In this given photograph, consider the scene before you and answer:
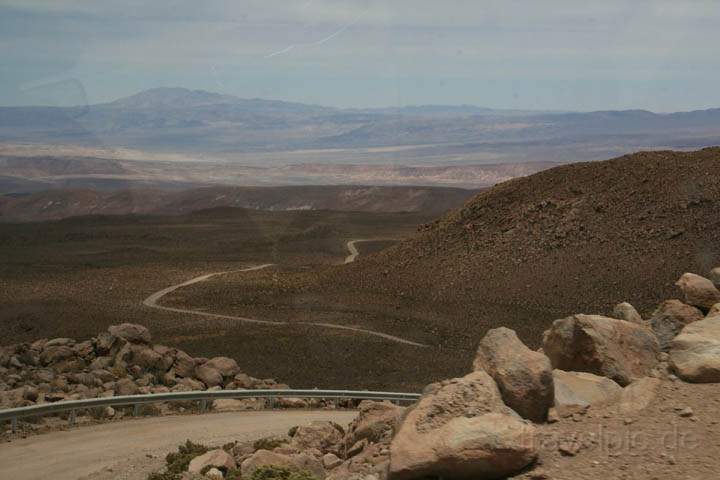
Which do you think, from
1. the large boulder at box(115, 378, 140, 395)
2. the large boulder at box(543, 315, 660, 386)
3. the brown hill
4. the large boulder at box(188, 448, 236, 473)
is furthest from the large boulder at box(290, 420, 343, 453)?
the brown hill

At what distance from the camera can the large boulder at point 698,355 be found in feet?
35.0

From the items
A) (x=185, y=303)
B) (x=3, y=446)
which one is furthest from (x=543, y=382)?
(x=185, y=303)

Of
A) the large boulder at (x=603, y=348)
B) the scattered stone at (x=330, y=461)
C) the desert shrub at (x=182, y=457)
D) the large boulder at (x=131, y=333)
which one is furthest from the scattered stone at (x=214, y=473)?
the large boulder at (x=131, y=333)

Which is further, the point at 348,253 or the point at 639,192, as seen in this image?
the point at 348,253

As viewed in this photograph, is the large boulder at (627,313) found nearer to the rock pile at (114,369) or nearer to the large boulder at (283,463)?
the large boulder at (283,463)

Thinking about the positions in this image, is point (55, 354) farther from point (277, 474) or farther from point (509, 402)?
point (509, 402)

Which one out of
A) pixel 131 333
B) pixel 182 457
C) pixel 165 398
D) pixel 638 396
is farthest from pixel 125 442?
pixel 131 333

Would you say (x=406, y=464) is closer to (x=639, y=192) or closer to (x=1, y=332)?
(x=1, y=332)

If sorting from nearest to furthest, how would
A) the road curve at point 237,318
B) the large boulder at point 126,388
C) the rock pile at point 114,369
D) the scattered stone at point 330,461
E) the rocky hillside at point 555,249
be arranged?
the scattered stone at point 330,461 → the large boulder at point 126,388 → the rock pile at point 114,369 → the road curve at point 237,318 → the rocky hillside at point 555,249

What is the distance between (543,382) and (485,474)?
1897mm

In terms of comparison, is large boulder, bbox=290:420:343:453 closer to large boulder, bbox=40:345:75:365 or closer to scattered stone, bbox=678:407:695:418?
scattered stone, bbox=678:407:695:418

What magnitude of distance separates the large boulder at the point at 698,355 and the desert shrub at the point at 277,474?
15.3ft

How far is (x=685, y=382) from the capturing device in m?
10.9

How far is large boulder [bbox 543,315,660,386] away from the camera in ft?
41.3
